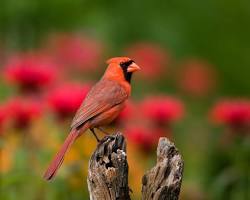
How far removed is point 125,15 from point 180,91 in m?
1.85

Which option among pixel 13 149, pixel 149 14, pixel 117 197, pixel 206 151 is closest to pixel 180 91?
pixel 149 14

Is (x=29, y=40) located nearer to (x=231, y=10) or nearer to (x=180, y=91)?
(x=180, y=91)

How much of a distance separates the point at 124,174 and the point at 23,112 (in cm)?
225

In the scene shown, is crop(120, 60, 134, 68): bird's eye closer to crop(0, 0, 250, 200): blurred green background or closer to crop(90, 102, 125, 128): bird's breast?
crop(90, 102, 125, 128): bird's breast

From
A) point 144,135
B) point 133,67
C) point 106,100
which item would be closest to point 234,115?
point 144,135

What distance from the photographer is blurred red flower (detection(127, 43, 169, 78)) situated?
12.0m

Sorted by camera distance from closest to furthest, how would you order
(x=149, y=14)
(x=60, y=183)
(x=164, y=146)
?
(x=164, y=146)
(x=60, y=183)
(x=149, y=14)

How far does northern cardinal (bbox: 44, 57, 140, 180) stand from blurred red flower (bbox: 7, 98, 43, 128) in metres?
0.81

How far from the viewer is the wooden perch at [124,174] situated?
17.6ft

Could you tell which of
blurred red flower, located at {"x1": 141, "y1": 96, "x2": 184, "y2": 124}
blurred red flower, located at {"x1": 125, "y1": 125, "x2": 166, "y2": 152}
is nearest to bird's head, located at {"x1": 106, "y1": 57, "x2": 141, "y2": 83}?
blurred red flower, located at {"x1": 141, "y1": 96, "x2": 184, "y2": 124}

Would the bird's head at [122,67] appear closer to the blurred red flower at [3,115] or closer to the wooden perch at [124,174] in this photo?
the blurred red flower at [3,115]

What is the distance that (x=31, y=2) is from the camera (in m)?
13.1

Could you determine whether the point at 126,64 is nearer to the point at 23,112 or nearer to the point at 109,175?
the point at 23,112

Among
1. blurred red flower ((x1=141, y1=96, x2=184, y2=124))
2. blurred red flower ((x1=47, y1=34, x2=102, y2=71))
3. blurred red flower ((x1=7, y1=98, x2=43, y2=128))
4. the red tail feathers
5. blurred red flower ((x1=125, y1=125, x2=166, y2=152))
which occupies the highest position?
the red tail feathers
